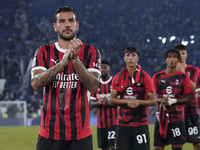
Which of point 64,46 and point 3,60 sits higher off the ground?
point 3,60

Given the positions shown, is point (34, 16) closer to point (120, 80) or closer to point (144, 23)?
point (144, 23)

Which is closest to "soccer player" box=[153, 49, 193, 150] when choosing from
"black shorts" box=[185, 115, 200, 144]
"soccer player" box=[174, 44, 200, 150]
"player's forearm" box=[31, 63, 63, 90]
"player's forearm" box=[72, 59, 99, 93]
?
"soccer player" box=[174, 44, 200, 150]

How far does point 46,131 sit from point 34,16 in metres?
26.9

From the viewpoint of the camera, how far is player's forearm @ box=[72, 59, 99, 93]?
2455mm

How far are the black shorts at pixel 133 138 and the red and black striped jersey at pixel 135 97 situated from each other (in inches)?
2.6

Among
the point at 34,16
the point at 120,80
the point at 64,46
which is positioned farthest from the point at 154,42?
the point at 64,46

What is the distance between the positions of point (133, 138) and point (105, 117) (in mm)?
2083

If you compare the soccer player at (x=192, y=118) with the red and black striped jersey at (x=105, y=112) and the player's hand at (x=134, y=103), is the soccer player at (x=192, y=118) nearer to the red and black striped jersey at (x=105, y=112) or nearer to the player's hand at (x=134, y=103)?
the player's hand at (x=134, y=103)

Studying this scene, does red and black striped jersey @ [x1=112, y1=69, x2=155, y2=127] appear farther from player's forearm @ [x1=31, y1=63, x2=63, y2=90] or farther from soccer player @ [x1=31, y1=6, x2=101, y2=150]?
player's forearm @ [x1=31, y1=63, x2=63, y2=90]

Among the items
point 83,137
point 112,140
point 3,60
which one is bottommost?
point 112,140

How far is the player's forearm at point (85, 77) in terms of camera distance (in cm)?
246

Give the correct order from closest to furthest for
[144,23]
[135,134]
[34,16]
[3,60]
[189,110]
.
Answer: [135,134] → [189,110] → [3,60] → [144,23] → [34,16]

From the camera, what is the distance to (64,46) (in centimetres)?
275

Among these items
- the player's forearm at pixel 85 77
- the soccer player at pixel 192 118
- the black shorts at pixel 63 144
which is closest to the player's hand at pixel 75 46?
the player's forearm at pixel 85 77
